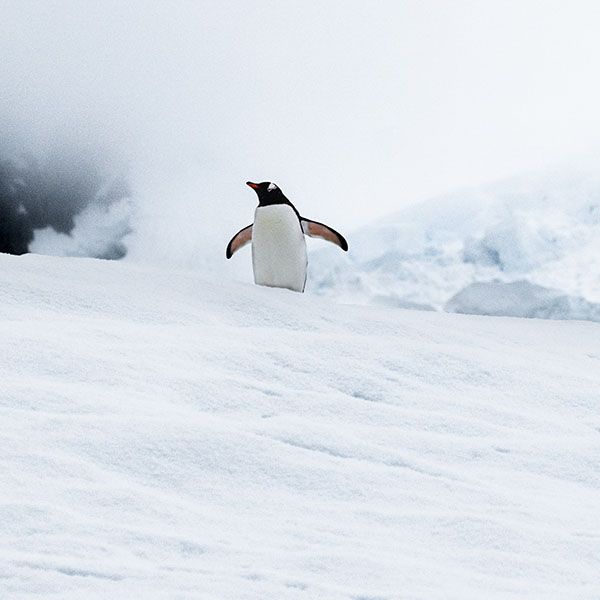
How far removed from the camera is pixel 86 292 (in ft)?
11.1

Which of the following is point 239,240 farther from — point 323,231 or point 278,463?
point 278,463

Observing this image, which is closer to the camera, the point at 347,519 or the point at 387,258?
the point at 347,519

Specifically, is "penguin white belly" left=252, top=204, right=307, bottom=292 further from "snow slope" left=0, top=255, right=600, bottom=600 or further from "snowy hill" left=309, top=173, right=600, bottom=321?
"snowy hill" left=309, top=173, right=600, bottom=321

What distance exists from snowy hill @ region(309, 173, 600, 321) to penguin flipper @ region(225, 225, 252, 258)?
2501mm

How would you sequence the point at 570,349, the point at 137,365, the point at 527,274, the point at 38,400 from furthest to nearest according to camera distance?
the point at 527,274, the point at 570,349, the point at 137,365, the point at 38,400

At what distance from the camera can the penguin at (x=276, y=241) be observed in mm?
4875

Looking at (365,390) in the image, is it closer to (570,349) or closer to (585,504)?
(585,504)

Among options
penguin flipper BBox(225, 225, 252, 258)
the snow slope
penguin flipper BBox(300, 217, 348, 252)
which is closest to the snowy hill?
penguin flipper BBox(300, 217, 348, 252)

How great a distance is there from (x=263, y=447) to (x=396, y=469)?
29 centimetres

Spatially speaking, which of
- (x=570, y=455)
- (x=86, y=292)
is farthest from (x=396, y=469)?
(x=86, y=292)

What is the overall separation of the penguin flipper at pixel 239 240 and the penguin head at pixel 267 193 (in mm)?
525

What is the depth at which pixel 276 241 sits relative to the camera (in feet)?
16.0

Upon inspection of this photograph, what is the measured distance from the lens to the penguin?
4875mm

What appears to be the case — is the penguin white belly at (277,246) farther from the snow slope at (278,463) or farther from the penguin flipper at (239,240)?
the snow slope at (278,463)
